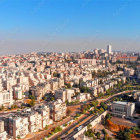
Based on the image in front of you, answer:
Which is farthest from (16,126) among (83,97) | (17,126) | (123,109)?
(83,97)

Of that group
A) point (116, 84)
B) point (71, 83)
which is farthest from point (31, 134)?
point (116, 84)

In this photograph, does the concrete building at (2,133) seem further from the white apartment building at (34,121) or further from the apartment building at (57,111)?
the apartment building at (57,111)

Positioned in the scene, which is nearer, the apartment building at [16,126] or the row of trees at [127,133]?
the apartment building at [16,126]

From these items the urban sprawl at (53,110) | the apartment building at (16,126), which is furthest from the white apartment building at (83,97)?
the apartment building at (16,126)

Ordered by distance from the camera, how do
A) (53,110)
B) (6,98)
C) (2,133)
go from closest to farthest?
(2,133), (53,110), (6,98)

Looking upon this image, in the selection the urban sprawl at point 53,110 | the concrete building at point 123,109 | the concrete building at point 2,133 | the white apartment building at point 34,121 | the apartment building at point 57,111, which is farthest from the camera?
the concrete building at point 123,109

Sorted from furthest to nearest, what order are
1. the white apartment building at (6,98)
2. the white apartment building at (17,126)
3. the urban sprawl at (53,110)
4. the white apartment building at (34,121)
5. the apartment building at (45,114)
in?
1. the white apartment building at (6,98)
2. the apartment building at (45,114)
3. the white apartment building at (34,121)
4. the urban sprawl at (53,110)
5. the white apartment building at (17,126)

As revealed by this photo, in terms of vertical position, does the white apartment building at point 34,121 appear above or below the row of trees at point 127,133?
above

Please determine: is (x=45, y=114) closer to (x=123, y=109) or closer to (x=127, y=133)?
(x=127, y=133)

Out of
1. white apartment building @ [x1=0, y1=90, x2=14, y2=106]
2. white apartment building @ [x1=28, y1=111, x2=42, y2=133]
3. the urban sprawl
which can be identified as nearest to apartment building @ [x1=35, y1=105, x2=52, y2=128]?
the urban sprawl

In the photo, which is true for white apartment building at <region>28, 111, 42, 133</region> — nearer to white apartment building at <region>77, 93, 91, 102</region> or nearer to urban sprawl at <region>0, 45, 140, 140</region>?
urban sprawl at <region>0, 45, 140, 140</region>
